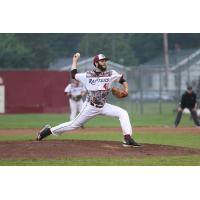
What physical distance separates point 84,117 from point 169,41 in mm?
25790

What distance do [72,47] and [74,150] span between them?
78.0 ft

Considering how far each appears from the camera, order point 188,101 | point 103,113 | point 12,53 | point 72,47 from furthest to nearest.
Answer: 1. point 72,47
2. point 12,53
3. point 188,101
4. point 103,113

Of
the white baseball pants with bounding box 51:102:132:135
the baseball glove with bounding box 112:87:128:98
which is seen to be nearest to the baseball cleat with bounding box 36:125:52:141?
the white baseball pants with bounding box 51:102:132:135

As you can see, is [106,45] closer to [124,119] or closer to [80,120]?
[80,120]

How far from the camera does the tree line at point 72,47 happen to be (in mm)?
31609

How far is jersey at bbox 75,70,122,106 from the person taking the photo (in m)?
11.7

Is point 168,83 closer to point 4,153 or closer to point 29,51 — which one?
point 29,51

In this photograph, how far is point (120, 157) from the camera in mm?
10742

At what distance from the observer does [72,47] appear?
3472 cm

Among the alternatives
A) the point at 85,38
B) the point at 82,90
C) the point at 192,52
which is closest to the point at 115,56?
the point at 85,38

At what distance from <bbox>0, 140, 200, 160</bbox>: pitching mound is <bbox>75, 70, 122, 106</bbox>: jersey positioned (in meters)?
0.87

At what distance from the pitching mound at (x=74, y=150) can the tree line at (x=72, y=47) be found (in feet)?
59.7

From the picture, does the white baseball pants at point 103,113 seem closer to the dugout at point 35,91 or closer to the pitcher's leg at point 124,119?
the pitcher's leg at point 124,119

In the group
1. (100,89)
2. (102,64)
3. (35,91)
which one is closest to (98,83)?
(100,89)
